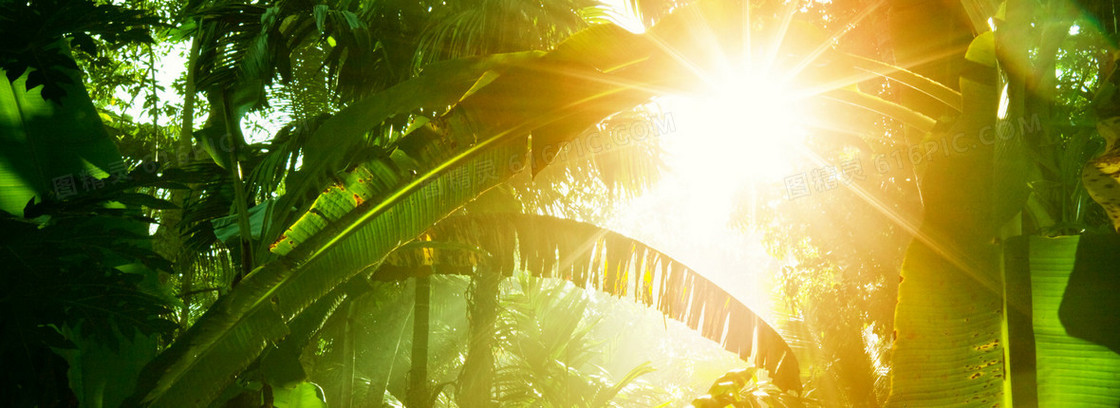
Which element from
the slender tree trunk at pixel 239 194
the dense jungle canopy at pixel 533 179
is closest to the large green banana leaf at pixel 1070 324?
the dense jungle canopy at pixel 533 179

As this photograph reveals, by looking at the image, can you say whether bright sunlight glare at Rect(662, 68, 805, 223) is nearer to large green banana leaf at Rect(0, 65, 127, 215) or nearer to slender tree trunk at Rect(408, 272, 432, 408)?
large green banana leaf at Rect(0, 65, 127, 215)

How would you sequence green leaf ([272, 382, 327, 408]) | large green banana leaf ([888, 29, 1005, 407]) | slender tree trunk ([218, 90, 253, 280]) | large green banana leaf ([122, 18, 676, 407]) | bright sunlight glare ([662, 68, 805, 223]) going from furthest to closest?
slender tree trunk ([218, 90, 253, 280])
green leaf ([272, 382, 327, 408])
bright sunlight glare ([662, 68, 805, 223])
large green banana leaf ([122, 18, 676, 407])
large green banana leaf ([888, 29, 1005, 407])

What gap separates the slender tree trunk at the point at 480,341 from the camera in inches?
299

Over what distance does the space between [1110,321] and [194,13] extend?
3.84 meters

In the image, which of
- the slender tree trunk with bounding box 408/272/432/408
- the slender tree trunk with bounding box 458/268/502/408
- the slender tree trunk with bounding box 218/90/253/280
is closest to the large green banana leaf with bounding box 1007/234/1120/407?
the slender tree trunk with bounding box 218/90/253/280

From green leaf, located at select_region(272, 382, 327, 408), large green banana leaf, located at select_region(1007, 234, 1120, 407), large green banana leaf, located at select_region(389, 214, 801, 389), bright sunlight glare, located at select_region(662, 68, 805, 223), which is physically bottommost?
green leaf, located at select_region(272, 382, 327, 408)

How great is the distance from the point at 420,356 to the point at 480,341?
1.00 meters

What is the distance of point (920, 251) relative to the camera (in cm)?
138

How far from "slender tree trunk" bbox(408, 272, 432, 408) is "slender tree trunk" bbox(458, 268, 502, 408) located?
657 mm

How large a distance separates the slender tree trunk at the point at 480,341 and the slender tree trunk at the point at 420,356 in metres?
0.66

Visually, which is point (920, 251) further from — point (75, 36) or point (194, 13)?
point (194, 13)

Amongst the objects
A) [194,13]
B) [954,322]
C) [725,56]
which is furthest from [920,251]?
[194,13]

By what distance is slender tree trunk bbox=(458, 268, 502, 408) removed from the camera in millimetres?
7605

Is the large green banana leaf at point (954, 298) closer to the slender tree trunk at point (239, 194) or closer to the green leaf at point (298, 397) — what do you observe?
the green leaf at point (298, 397)
